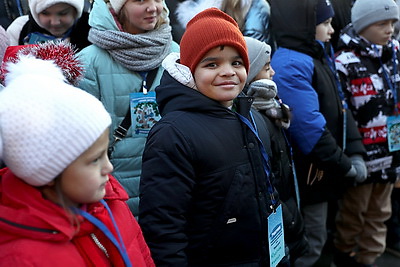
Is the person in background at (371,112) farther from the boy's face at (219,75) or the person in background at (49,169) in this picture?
the person in background at (49,169)

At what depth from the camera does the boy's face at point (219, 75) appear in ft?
6.52

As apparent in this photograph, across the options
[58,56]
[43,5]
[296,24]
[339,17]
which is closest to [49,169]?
[58,56]

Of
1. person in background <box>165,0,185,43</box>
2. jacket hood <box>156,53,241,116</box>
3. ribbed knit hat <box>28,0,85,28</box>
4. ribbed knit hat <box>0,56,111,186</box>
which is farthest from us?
person in background <box>165,0,185,43</box>

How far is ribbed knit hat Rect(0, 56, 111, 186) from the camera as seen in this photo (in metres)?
1.23

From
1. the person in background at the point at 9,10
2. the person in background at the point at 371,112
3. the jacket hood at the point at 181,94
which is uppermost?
the person in background at the point at 9,10

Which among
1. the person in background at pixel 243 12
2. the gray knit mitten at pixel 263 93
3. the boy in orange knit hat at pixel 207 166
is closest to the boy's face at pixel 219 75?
the boy in orange knit hat at pixel 207 166

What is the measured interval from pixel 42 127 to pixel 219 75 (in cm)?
92

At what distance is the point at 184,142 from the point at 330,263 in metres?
2.52

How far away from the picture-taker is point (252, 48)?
2.63m

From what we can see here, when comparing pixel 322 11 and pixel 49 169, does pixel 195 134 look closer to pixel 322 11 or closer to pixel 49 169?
pixel 49 169

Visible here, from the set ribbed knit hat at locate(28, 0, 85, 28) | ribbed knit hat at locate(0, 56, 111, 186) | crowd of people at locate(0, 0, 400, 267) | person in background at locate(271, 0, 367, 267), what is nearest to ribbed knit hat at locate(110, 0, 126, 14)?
crowd of people at locate(0, 0, 400, 267)

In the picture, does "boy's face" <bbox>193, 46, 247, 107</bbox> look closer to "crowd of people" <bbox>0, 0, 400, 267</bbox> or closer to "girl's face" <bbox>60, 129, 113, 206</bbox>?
"crowd of people" <bbox>0, 0, 400, 267</bbox>

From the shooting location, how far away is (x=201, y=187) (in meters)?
1.91

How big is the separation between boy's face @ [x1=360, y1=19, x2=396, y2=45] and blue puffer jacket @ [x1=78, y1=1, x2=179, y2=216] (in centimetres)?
179
